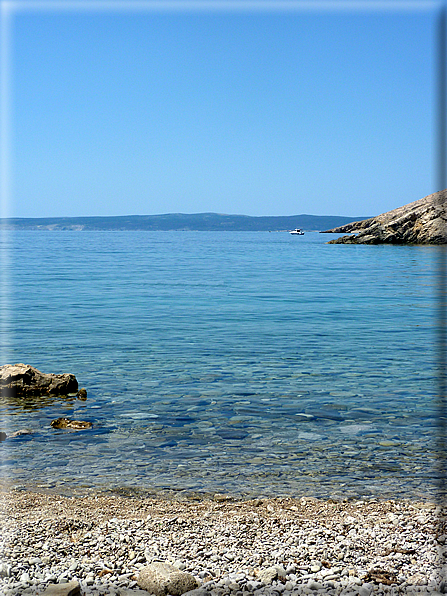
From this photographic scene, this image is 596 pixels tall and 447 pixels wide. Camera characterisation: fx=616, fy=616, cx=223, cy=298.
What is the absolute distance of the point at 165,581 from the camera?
552 centimetres

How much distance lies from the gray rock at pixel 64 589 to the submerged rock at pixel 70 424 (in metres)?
5.71

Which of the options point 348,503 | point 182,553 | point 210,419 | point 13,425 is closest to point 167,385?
point 210,419

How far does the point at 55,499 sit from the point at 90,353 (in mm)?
10140

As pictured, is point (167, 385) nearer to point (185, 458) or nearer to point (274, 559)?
point (185, 458)

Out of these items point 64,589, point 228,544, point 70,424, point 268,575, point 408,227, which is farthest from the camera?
point 408,227

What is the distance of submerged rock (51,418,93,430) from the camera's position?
36.6ft

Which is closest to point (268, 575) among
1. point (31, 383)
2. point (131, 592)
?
point (131, 592)

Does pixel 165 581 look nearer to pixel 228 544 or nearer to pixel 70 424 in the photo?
pixel 228 544

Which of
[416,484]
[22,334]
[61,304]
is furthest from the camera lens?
[61,304]

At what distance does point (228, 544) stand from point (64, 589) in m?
1.86

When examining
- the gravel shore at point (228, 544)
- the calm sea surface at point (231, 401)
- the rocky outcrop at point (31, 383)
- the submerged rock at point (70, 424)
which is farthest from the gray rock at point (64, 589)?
the rocky outcrop at point (31, 383)

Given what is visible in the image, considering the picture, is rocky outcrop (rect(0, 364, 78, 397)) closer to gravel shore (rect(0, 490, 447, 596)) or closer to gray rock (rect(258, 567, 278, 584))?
gravel shore (rect(0, 490, 447, 596))

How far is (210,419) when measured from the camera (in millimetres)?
11703

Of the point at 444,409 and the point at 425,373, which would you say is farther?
the point at 425,373
